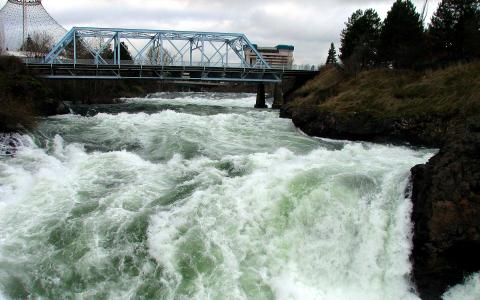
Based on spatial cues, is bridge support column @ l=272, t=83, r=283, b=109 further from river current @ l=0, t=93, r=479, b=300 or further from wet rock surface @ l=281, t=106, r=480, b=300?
wet rock surface @ l=281, t=106, r=480, b=300

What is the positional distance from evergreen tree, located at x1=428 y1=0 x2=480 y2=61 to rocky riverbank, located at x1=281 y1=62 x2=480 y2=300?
11.9 feet

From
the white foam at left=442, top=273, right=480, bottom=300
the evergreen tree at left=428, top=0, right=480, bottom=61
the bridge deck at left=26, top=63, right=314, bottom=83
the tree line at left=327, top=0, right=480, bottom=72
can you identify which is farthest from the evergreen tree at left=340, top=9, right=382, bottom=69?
the white foam at left=442, top=273, right=480, bottom=300

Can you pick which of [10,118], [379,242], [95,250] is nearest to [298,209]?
[379,242]

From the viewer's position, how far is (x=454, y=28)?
3462 cm

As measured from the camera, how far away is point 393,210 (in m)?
13.1

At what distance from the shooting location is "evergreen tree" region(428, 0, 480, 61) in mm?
32344

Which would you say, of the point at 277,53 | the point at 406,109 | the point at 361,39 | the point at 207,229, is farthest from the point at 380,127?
the point at 277,53

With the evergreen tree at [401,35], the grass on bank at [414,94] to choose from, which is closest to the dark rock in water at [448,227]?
the grass on bank at [414,94]

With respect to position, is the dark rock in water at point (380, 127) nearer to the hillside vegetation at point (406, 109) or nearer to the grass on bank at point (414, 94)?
the hillside vegetation at point (406, 109)

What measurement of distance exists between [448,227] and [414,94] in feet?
61.7

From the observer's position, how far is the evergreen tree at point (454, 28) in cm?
3234

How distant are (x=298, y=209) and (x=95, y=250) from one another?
613 cm

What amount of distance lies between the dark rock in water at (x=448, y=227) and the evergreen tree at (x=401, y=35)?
2728 cm

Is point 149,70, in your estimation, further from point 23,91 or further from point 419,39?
point 419,39
